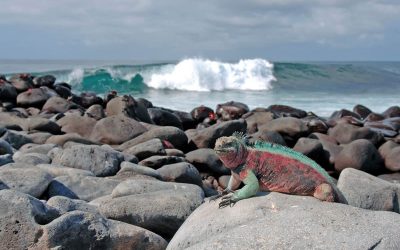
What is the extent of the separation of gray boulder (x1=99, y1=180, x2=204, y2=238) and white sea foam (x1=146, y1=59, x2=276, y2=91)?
31673mm

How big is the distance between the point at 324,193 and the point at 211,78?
35.3 metres

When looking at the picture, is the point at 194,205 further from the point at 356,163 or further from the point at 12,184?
the point at 356,163

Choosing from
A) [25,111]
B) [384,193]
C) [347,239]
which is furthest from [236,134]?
[25,111]

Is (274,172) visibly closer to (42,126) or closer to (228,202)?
(228,202)

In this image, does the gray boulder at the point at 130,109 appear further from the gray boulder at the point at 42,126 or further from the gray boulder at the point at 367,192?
the gray boulder at the point at 367,192

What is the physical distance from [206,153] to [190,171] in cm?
Result: 231

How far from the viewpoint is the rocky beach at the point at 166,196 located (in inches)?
159

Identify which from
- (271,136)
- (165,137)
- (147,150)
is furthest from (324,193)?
(271,136)

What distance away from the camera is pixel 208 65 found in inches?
1612

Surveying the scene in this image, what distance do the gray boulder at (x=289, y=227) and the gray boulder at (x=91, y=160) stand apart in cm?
405

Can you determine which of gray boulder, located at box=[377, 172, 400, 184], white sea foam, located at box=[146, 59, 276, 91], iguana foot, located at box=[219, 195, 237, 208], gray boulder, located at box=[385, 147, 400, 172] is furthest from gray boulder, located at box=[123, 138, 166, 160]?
white sea foam, located at box=[146, 59, 276, 91]

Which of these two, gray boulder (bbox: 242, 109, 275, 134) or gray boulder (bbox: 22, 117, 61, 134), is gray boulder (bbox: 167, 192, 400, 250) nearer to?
gray boulder (bbox: 22, 117, 61, 134)

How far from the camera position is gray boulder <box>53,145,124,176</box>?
8523 mm

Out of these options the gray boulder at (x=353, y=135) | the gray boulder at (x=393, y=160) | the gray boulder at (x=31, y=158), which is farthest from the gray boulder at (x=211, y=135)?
the gray boulder at (x=31, y=158)
